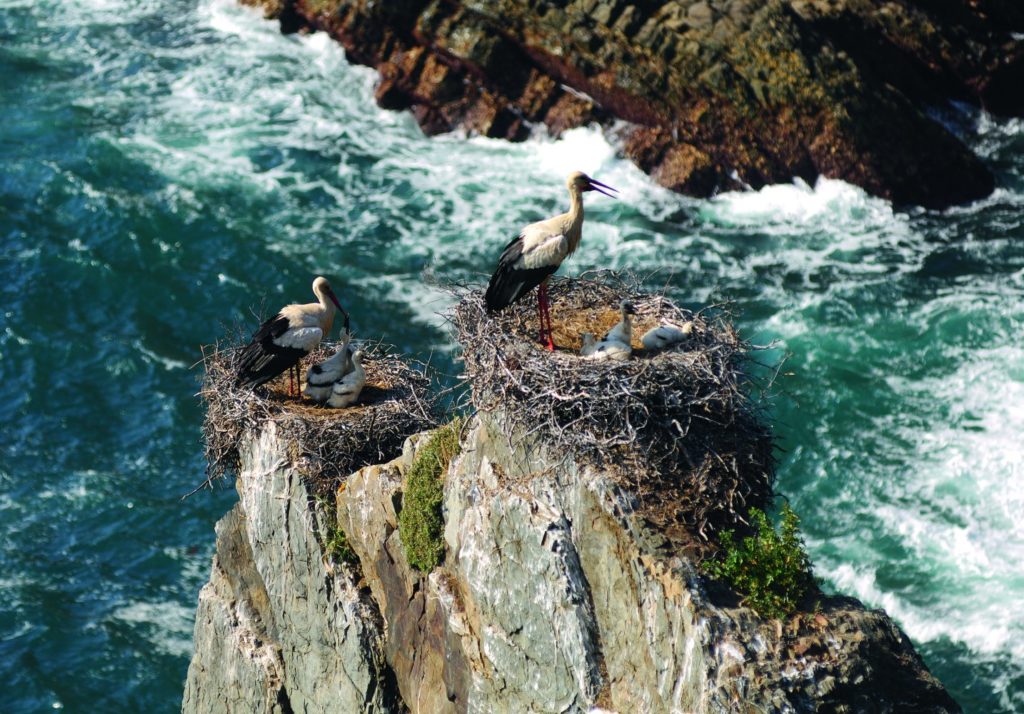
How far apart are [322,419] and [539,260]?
3706 millimetres

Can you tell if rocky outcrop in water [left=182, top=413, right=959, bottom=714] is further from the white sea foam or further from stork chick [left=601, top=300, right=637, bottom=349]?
the white sea foam

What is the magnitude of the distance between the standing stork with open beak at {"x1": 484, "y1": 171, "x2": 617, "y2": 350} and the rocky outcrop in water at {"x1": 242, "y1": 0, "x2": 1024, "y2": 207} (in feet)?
58.4

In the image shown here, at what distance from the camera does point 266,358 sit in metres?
17.0

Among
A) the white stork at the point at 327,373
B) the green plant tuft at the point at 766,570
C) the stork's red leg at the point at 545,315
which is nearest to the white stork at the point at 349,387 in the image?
the white stork at the point at 327,373

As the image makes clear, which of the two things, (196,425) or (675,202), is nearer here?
(196,425)

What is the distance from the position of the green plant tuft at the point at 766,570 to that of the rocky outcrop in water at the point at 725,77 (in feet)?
71.1

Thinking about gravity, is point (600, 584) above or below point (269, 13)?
above

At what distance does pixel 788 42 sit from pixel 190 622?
2004 cm

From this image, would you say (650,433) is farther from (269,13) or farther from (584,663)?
(269,13)

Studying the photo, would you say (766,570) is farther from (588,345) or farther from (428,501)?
(428,501)

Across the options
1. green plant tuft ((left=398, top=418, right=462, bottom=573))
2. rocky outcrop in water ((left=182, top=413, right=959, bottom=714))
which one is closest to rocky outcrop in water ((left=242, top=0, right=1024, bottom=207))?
rocky outcrop in water ((left=182, top=413, right=959, bottom=714))

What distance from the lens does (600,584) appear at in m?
12.6

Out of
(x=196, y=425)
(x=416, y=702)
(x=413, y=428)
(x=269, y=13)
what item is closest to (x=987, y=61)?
(x=269, y=13)

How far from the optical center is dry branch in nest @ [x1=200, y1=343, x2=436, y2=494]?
1658 centimetres
